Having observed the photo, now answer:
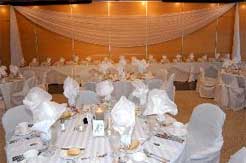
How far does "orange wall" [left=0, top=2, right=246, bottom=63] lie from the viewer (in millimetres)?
10125

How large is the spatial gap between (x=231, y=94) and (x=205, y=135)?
370 cm

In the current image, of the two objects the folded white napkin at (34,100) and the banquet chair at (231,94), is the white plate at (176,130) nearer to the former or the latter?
the folded white napkin at (34,100)

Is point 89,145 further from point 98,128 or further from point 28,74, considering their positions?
point 28,74

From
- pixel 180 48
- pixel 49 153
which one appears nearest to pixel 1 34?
pixel 180 48

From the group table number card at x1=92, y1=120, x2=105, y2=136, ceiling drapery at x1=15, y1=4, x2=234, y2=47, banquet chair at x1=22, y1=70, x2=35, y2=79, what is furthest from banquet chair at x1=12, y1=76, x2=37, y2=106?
table number card at x1=92, y1=120, x2=105, y2=136

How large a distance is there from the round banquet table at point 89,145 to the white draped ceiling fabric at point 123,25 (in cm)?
714

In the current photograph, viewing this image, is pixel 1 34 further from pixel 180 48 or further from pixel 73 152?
pixel 73 152

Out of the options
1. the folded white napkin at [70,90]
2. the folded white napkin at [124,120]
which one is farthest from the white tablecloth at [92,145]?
the folded white napkin at [70,90]

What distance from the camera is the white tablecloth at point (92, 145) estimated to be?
109 inches

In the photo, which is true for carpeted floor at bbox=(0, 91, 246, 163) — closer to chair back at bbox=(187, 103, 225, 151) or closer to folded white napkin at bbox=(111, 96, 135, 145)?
chair back at bbox=(187, 103, 225, 151)

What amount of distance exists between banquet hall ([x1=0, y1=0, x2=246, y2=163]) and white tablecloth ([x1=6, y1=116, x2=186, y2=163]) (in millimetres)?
10

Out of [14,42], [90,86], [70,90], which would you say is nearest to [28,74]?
[90,86]

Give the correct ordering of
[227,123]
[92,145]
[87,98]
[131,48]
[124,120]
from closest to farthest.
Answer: [124,120], [92,145], [87,98], [227,123], [131,48]

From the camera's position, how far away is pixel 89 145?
2.99 metres
